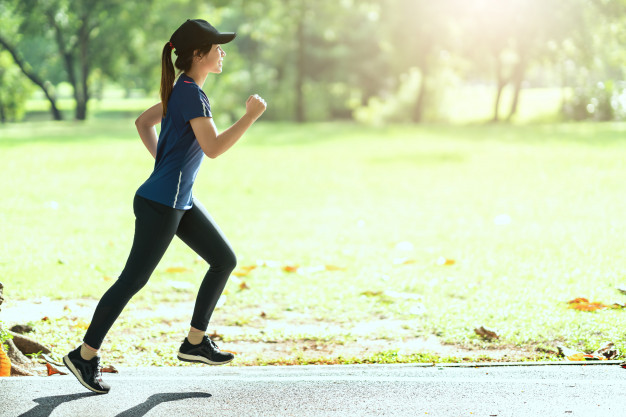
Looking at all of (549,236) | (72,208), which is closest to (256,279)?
(549,236)

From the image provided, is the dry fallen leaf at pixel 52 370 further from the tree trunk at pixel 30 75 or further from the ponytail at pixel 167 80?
the tree trunk at pixel 30 75

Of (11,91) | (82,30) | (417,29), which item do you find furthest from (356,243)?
(11,91)

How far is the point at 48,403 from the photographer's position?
3934 millimetres

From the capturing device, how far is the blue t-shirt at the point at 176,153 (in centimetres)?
388

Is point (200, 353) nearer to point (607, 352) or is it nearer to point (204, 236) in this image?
point (204, 236)

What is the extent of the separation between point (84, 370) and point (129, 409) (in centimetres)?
32

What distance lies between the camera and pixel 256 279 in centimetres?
746

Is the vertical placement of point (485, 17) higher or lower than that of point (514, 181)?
higher

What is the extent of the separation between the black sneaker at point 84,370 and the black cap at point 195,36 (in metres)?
1.56

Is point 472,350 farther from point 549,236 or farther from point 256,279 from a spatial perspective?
point 549,236

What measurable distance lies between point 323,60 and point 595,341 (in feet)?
146

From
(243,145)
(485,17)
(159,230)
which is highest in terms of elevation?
(485,17)

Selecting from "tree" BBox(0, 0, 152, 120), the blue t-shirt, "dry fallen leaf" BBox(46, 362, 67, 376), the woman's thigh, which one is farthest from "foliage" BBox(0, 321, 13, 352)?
"tree" BBox(0, 0, 152, 120)

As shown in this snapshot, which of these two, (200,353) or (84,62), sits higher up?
(84,62)
